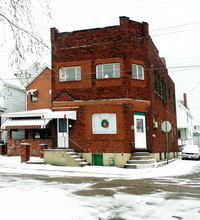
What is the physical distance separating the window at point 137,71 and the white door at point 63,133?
19.1ft

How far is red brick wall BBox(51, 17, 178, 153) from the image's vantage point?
63.1 ft

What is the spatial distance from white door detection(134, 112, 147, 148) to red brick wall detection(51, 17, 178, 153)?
11.5 inches

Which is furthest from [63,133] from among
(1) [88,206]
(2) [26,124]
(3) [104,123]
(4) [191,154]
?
(4) [191,154]

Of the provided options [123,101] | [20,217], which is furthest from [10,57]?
[123,101]

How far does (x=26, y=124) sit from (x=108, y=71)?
8875 millimetres

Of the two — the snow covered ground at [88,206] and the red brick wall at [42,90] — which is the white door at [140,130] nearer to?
the snow covered ground at [88,206]

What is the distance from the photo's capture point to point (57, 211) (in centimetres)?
662

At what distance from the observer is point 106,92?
19.6 m

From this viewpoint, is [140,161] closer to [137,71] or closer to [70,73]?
A: [137,71]

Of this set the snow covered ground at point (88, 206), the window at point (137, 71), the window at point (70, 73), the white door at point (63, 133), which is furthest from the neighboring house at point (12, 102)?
the snow covered ground at point (88, 206)

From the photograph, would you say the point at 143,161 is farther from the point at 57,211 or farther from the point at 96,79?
the point at 57,211

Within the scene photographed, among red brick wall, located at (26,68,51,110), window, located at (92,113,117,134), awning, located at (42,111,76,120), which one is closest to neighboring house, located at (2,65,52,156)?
red brick wall, located at (26,68,51,110)

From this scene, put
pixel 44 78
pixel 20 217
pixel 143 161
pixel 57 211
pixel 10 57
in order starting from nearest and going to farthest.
Result: pixel 20 217
pixel 57 211
pixel 10 57
pixel 143 161
pixel 44 78

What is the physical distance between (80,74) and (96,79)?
4.40 ft
